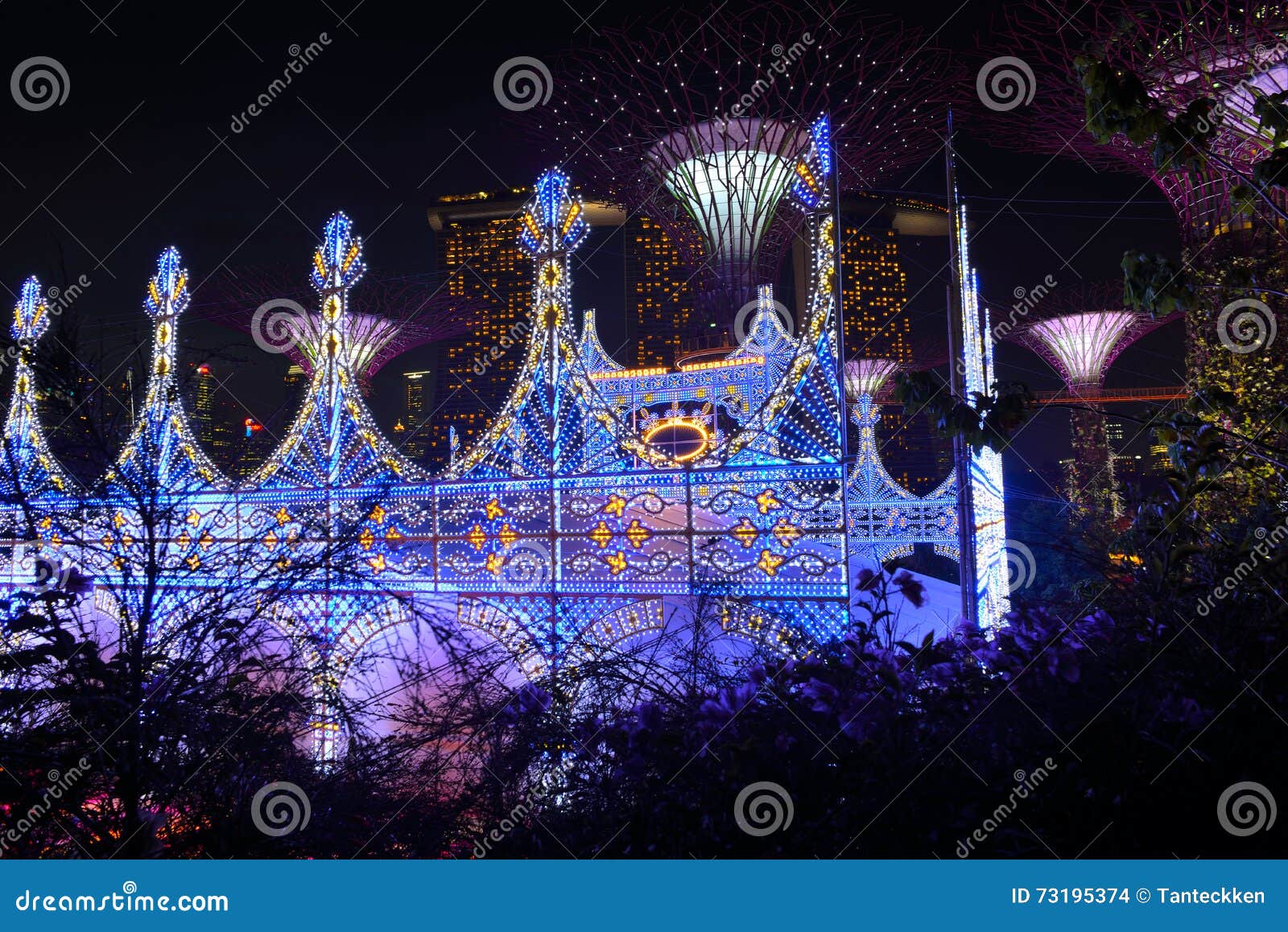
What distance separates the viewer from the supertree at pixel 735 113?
323 inches

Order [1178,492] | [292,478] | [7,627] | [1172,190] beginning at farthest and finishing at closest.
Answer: [1172,190] < [292,478] < [1178,492] < [7,627]

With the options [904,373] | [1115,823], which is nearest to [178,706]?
[1115,823]

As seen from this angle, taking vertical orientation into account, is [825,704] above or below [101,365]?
below

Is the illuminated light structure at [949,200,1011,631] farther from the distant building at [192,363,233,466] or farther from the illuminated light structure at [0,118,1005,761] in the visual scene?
the distant building at [192,363,233,466]

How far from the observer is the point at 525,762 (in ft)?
8.22

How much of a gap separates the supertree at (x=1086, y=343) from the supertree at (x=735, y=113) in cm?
931

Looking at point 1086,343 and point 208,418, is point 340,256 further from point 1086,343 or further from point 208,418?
point 1086,343

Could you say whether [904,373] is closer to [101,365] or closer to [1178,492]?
[1178,492]

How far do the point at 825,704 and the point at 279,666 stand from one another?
1481mm

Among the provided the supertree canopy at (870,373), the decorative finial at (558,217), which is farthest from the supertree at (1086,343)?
the decorative finial at (558,217)

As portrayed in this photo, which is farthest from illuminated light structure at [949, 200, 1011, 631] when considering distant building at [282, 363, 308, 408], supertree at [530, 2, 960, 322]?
distant building at [282, 363, 308, 408]

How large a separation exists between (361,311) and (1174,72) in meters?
14.8

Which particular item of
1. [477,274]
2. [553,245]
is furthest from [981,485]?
[477,274]

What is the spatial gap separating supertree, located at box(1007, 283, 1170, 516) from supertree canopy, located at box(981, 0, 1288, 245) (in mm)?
9610
